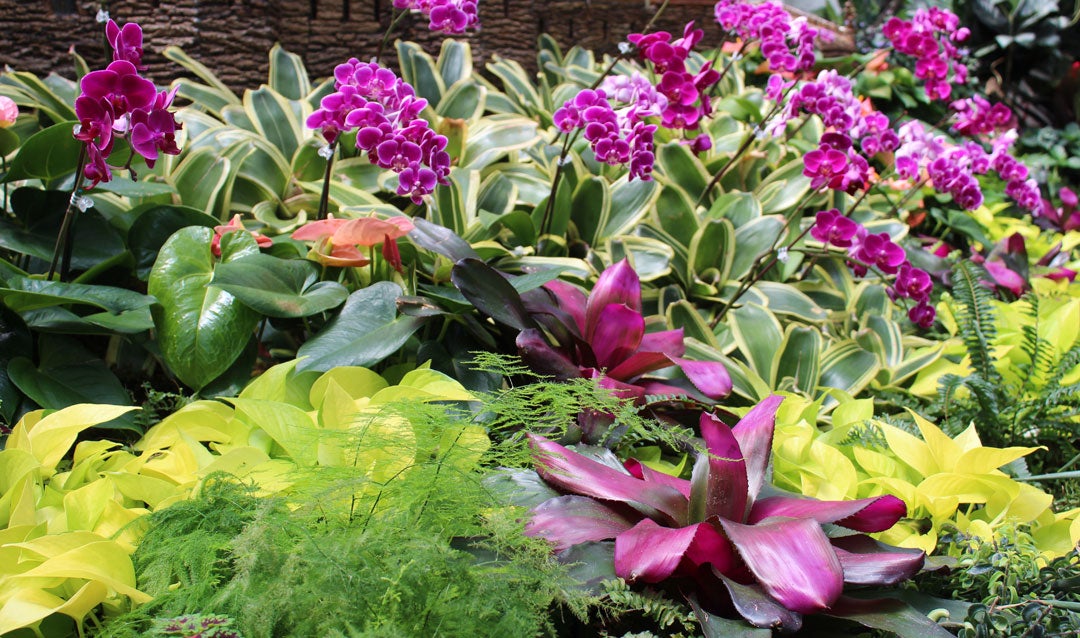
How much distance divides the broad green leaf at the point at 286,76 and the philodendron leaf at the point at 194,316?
1357mm

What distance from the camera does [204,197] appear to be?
2.06 metres

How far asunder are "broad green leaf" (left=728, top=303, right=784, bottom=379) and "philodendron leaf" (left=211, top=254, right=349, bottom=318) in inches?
39.1

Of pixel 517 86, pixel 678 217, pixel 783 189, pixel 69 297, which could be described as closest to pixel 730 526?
pixel 69 297

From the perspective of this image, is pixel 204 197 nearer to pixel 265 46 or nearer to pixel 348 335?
pixel 348 335

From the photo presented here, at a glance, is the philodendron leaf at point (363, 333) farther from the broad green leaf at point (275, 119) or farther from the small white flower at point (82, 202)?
the broad green leaf at point (275, 119)

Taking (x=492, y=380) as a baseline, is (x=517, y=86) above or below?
above

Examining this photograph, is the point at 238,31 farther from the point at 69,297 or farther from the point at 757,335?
the point at 757,335

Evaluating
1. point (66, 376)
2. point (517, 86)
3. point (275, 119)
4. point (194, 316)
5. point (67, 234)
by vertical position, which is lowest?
point (66, 376)

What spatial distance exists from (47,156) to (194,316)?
55 centimetres

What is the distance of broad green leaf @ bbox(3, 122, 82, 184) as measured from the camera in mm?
1684

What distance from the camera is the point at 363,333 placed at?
1658 millimetres

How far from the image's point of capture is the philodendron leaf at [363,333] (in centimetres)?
156

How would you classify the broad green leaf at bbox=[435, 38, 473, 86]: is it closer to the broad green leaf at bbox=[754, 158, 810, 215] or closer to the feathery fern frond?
the broad green leaf at bbox=[754, 158, 810, 215]

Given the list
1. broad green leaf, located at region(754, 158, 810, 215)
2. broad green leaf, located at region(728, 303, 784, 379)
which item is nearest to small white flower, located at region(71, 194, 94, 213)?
broad green leaf, located at region(728, 303, 784, 379)
